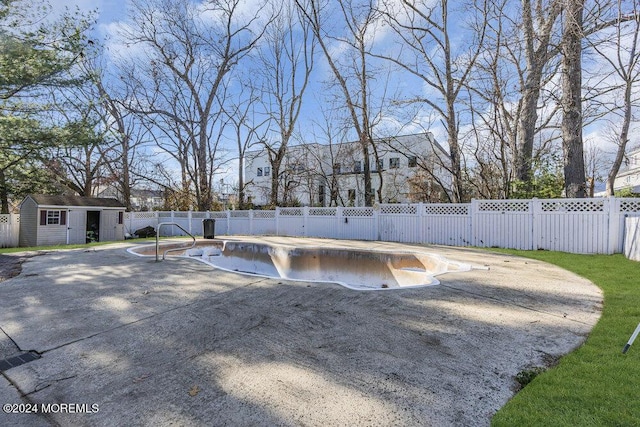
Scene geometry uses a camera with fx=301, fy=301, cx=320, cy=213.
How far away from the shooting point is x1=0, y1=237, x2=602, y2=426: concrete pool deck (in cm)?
178

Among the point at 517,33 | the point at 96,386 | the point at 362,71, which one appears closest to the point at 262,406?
the point at 96,386

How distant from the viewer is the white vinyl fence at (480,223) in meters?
7.26

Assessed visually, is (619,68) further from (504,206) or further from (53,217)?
(53,217)

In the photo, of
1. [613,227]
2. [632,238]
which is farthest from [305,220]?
[632,238]

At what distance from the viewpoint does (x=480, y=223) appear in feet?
30.4

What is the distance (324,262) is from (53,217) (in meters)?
14.0

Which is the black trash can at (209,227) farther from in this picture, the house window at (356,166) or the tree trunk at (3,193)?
the tree trunk at (3,193)

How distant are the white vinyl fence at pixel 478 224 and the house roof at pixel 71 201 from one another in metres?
1.39

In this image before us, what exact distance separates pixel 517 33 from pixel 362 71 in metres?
6.65

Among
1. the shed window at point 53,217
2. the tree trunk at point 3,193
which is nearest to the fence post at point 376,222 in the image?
the shed window at point 53,217

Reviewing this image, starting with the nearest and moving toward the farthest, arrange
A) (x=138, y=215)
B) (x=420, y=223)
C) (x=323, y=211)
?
1. (x=420, y=223)
2. (x=323, y=211)
3. (x=138, y=215)

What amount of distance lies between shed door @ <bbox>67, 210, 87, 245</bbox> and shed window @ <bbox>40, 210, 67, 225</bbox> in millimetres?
247

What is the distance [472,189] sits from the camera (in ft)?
43.4

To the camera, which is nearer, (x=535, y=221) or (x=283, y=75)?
(x=535, y=221)
